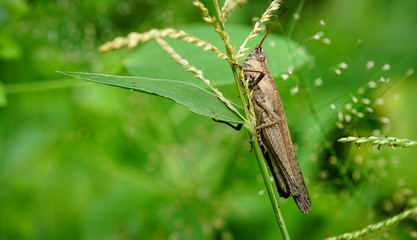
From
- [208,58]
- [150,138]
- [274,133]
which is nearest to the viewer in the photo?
[274,133]

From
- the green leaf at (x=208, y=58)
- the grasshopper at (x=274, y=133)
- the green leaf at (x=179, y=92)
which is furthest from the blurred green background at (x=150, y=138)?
the green leaf at (x=179, y=92)

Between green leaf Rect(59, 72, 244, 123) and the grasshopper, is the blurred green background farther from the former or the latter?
green leaf Rect(59, 72, 244, 123)

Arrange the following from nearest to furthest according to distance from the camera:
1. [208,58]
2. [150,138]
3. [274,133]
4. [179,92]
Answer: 1. [179,92]
2. [274,133]
3. [208,58]
4. [150,138]

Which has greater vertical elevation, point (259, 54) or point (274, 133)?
point (259, 54)

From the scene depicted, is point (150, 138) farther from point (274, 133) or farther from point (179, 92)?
point (179, 92)

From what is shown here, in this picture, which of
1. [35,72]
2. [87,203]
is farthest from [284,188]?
[35,72]

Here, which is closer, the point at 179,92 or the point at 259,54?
the point at 179,92

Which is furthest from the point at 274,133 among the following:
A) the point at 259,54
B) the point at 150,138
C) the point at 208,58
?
the point at 150,138
